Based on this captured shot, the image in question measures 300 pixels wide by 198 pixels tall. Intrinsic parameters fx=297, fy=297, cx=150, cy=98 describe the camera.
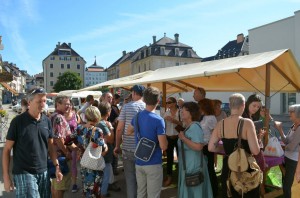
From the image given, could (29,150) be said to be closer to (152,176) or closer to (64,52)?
(152,176)

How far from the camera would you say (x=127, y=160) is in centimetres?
427

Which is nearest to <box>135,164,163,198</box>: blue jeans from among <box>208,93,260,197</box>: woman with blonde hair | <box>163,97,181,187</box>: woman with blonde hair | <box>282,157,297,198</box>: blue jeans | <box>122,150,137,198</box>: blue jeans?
<box>122,150,137,198</box>: blue jeans

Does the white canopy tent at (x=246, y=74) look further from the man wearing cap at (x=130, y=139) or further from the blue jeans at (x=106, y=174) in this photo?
the blue jeans at (x=106, y=174)

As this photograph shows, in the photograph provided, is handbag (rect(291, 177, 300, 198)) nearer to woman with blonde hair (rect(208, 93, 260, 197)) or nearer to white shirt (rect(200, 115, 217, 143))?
woman with blonde hair (rect(208, 93, 260, 197))

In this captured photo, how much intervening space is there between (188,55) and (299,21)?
139 ft

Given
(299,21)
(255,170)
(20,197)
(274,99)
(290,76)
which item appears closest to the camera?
(20,197)

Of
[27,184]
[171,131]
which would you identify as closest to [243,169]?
[27,184]

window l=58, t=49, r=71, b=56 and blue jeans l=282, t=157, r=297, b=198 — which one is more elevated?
window l=58, t=49, r=71, b=56

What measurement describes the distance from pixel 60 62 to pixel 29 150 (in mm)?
92817

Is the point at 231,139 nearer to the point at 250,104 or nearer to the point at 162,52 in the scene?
the point at 250,104

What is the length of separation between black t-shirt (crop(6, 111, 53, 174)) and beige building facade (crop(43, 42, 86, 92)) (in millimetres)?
91257

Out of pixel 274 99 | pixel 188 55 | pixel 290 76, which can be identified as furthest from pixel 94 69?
pixel 290 76

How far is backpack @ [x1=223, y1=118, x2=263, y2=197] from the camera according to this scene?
10.8 ft

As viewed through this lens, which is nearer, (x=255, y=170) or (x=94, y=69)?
(x=255, y=170)
